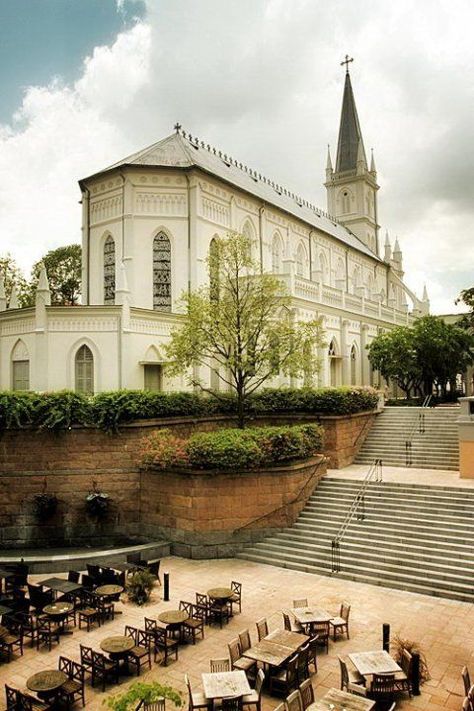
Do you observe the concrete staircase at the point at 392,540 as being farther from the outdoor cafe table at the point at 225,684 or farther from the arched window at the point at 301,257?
the arched window at the point at 301,257

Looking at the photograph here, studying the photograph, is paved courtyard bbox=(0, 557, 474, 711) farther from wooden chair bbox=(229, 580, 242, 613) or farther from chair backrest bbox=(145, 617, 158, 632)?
chair backrest bbox=(145, 617, 158, 632)

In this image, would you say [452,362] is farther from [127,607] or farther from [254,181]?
[127,607]

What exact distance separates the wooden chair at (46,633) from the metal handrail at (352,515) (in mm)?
7981

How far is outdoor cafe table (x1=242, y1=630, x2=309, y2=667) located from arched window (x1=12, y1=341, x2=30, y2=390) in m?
19.3

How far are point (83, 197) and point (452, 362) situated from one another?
2720 cm

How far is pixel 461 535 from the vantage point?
16.5 metres

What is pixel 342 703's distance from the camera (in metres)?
8.71

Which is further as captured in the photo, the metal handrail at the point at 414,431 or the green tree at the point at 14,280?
the green tree at the point at 14,280

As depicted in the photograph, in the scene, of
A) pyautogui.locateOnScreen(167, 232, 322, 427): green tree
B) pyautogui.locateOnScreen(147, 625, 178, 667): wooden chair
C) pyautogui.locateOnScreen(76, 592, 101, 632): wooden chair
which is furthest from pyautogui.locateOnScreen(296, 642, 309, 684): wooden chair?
pyautogui.locateOnScreen(167, 232, 322, 427): green tree

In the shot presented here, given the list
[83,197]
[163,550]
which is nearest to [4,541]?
[163,550]

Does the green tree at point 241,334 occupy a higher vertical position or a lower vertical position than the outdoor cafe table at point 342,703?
higher

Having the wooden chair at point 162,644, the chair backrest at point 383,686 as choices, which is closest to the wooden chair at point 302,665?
the chair backrest at point 383,686

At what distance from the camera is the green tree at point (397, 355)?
36438mm

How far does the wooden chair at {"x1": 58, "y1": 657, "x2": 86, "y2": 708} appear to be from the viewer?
9.65m
